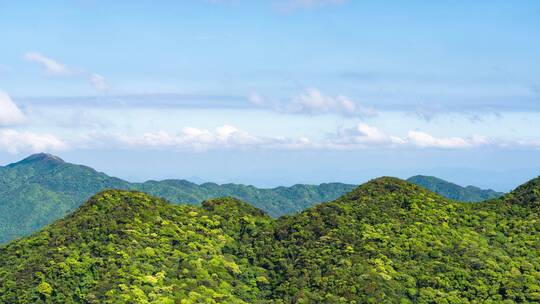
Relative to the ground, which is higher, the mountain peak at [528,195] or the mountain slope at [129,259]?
the mountain peak at [528,195]

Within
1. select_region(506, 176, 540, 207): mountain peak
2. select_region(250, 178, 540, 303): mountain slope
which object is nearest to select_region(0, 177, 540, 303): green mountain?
select_region(250, 178, 540, 303): mountain slope

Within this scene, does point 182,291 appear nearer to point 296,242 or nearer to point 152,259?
point 152,259

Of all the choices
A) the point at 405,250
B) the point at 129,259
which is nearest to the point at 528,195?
the point at 405,250

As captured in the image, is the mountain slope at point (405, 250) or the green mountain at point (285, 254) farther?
the mountain slope at point (405, 250)

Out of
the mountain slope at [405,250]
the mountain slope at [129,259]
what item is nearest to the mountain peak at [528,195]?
the mountain slope at [405,250]

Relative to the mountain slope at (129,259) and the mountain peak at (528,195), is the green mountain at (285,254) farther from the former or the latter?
the mountain peak at (528,195)

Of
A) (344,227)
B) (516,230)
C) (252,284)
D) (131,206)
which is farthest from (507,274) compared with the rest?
(131,206)

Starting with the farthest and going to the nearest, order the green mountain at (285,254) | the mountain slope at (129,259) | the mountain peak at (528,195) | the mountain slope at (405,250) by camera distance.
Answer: the mountain peak at (528,195), the mountain slope at (405,250), the green mountain at (285,254), the mountain slope at (129,259)

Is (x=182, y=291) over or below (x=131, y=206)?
below
